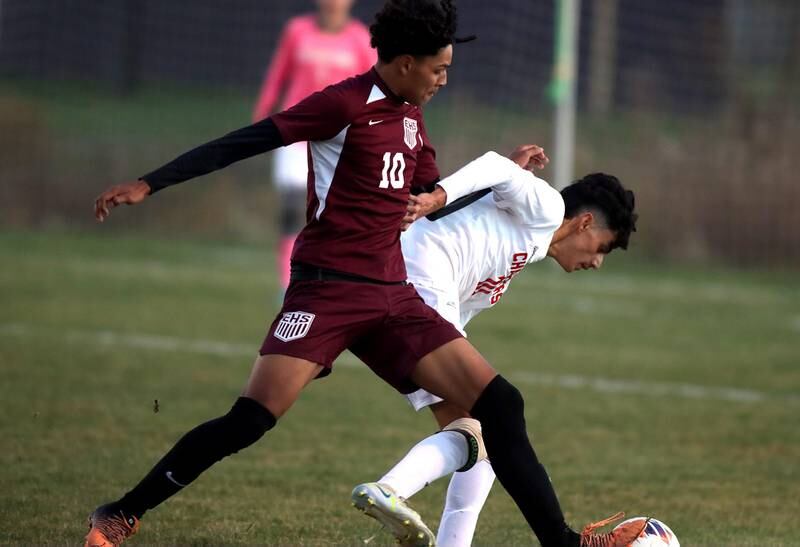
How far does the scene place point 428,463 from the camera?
4.51 m

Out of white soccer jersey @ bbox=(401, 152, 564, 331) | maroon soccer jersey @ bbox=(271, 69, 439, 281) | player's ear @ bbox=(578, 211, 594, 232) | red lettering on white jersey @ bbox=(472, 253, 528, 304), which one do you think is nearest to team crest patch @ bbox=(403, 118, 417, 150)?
maroon soccer jersey @ bbox=(271, 69, 439, 281)

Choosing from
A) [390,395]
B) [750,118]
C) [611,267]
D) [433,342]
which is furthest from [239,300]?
[433,342]

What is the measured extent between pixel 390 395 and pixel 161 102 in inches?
478

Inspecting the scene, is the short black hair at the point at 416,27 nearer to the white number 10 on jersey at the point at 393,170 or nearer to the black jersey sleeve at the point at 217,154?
the white number 10 on jersey at the point at 393,170

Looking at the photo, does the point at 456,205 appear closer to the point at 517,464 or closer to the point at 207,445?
the point at 517,464

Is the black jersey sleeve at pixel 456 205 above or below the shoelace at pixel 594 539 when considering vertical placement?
above

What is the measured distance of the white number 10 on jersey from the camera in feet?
14.9

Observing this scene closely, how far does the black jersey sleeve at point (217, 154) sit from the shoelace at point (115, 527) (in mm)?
1026

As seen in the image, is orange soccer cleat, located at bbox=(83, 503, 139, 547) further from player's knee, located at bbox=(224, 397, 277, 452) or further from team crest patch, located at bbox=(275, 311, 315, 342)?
team crest patch, located at bbox=(275, 311, 315, 342)

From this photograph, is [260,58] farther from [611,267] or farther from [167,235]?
[611,267]

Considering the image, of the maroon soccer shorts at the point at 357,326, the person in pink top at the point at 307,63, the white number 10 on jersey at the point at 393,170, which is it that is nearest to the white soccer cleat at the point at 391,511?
the maroon soccer shorts at the point at 357,326

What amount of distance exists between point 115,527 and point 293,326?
82cm

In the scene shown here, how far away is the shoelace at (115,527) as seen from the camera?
4445 mm

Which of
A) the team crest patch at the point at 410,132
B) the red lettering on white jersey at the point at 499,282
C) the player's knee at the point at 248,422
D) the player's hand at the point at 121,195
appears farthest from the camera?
the red lettering on white jersey at the point at 499,282
